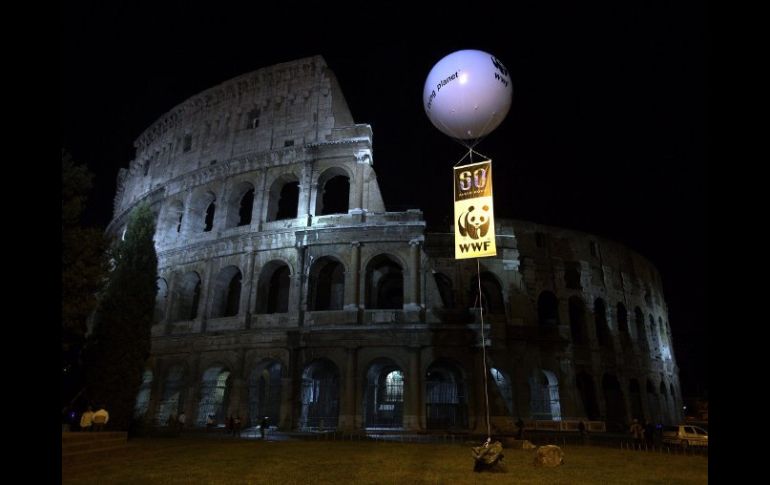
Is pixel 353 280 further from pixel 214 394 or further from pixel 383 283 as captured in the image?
pixel 214 394

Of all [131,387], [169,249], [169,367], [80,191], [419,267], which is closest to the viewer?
[80,191]

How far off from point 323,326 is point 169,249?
37.7ft

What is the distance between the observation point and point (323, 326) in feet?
75.0

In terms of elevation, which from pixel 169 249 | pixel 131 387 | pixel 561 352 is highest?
pixel 169 249

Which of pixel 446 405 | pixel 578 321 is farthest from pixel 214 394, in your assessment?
pixel 578 321

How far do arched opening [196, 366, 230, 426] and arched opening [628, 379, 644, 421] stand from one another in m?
25.3

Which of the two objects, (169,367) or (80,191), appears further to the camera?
(169,367)

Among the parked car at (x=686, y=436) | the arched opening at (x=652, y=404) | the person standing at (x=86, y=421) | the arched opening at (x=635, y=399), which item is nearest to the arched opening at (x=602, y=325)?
the arched opening at (x=635, y=399)

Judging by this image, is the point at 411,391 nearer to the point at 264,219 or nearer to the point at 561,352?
the point at 561,352

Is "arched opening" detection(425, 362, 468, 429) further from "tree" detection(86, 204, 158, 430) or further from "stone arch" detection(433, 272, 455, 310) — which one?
"tree" detection(86, 204, 158, 430)

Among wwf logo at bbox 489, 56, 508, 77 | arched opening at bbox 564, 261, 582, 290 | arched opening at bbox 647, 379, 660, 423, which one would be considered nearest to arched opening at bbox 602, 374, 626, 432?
arched opening at bbox 647, 379, 660, 423

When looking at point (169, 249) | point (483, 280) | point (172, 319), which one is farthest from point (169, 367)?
point (483, 280)

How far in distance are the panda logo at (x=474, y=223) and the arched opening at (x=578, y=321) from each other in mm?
20764

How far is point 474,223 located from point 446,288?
16640 millimetres
